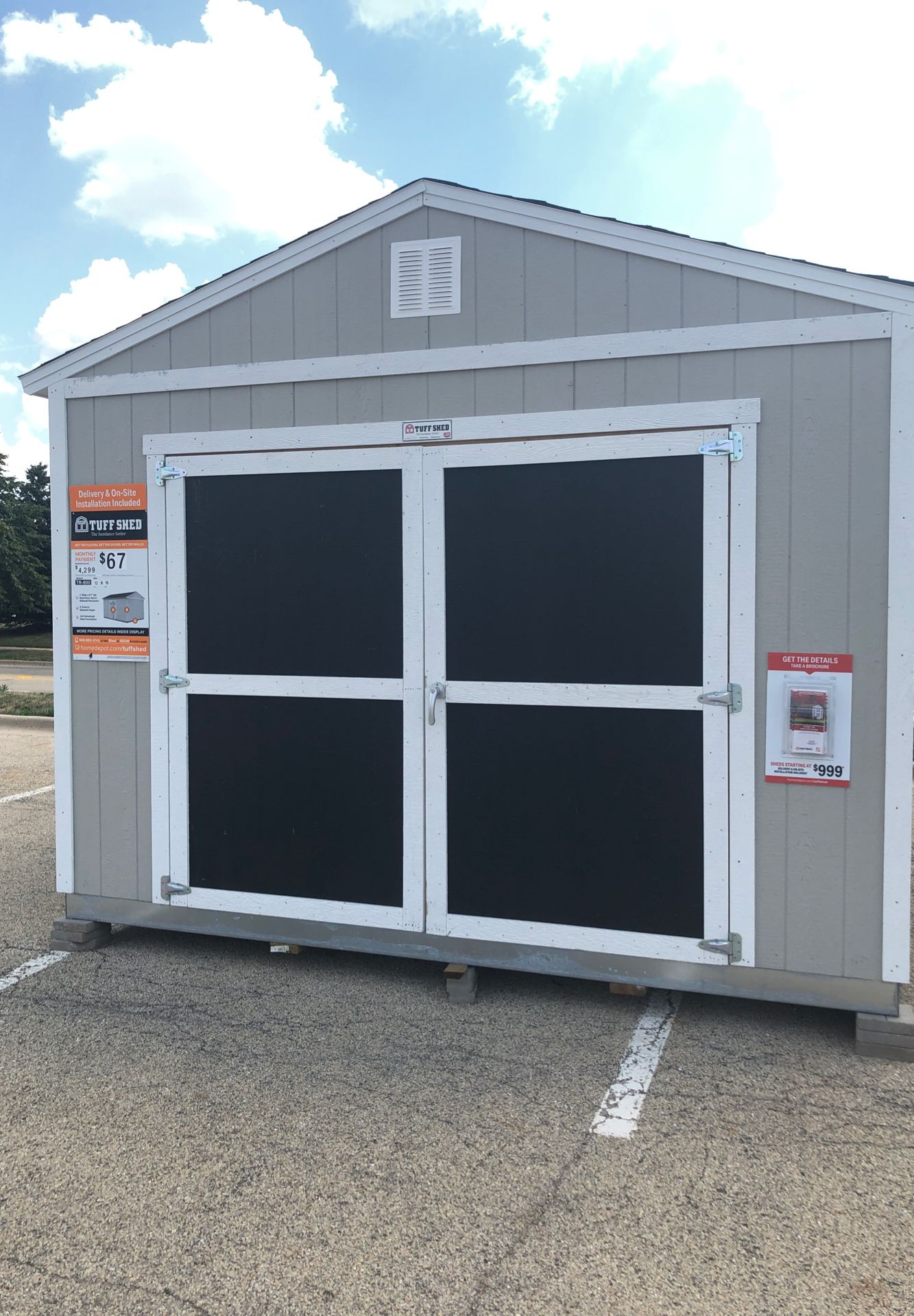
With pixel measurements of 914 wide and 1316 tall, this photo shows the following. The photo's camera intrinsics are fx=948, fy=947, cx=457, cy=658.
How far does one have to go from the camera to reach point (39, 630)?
39.4 m

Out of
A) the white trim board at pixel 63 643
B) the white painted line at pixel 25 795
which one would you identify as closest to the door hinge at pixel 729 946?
the white trim board at pixel 63 643

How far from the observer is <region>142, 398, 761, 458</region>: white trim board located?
3619 mm

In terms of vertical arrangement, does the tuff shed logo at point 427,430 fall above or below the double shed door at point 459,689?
above

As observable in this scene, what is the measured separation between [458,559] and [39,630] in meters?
39.5

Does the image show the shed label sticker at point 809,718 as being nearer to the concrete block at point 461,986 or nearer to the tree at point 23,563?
the concrete block at point 461,986

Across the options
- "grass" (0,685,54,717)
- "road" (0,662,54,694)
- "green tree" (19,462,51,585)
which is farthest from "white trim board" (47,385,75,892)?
"green tree" (19,462,51,585)

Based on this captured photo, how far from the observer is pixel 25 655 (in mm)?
28828

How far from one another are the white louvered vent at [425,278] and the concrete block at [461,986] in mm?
2708

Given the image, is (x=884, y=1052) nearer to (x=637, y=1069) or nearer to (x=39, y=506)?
(x=637, y=1069)

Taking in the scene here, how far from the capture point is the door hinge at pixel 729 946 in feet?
11.8

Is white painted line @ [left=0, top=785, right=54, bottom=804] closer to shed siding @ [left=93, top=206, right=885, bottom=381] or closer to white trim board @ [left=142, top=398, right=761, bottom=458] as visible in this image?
white trim board @ [left=142, top=398, right=761, bottom=458]

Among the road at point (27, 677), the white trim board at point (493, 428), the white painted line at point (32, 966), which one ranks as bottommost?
the white painted line at point (32, 966)

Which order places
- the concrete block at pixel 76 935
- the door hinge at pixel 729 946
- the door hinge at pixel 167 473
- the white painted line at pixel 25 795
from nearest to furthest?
the door hinge at pixel 729 946 → the door hinge at pixel 167 473 → the concrete block at pixel 76 935 → the white painted line at pixel 25 795

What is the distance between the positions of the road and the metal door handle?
1245 cm
